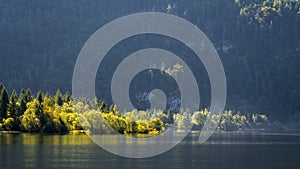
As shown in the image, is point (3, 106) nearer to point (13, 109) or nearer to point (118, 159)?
point (13, 109)

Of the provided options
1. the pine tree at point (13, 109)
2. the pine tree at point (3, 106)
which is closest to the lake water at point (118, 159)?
the pine tree at point (3, 106)

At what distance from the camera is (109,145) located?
119938 mm

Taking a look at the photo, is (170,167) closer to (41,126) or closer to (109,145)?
(109,145)

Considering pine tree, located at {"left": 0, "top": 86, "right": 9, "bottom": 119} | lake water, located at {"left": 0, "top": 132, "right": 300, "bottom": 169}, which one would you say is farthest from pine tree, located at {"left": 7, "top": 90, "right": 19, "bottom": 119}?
lake water, located at {"left": 0, "top": 132, "right": 300, "bottom": 169}

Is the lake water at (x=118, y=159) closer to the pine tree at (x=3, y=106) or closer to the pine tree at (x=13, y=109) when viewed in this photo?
the pine tree at (x=3, y=106)

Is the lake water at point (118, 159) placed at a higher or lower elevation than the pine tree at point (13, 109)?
lower

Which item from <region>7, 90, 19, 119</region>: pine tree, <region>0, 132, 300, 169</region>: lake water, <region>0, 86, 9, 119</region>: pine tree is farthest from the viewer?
<region>7, 90, 19, 119</region>: pine tree

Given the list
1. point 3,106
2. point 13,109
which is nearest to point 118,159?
point 3,106

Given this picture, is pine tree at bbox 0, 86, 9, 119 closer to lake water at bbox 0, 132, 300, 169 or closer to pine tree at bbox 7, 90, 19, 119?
pine tree at bbox 7, 90, 19, 119

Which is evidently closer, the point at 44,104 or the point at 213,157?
the point at 213,157

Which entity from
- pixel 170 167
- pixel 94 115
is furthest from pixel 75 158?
pixel 94 115

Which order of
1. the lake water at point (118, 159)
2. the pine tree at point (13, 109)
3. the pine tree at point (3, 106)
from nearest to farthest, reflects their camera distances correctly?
the lake water at point (118, 159) < the pine tree at point (3, 106) < the pine tree at point (13, 109)

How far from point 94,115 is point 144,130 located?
1246 inches

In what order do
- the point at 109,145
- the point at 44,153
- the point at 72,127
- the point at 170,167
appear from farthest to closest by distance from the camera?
the point at 72,127 → the point at 109,145 → the point at 44,153 → the point at 170,167
